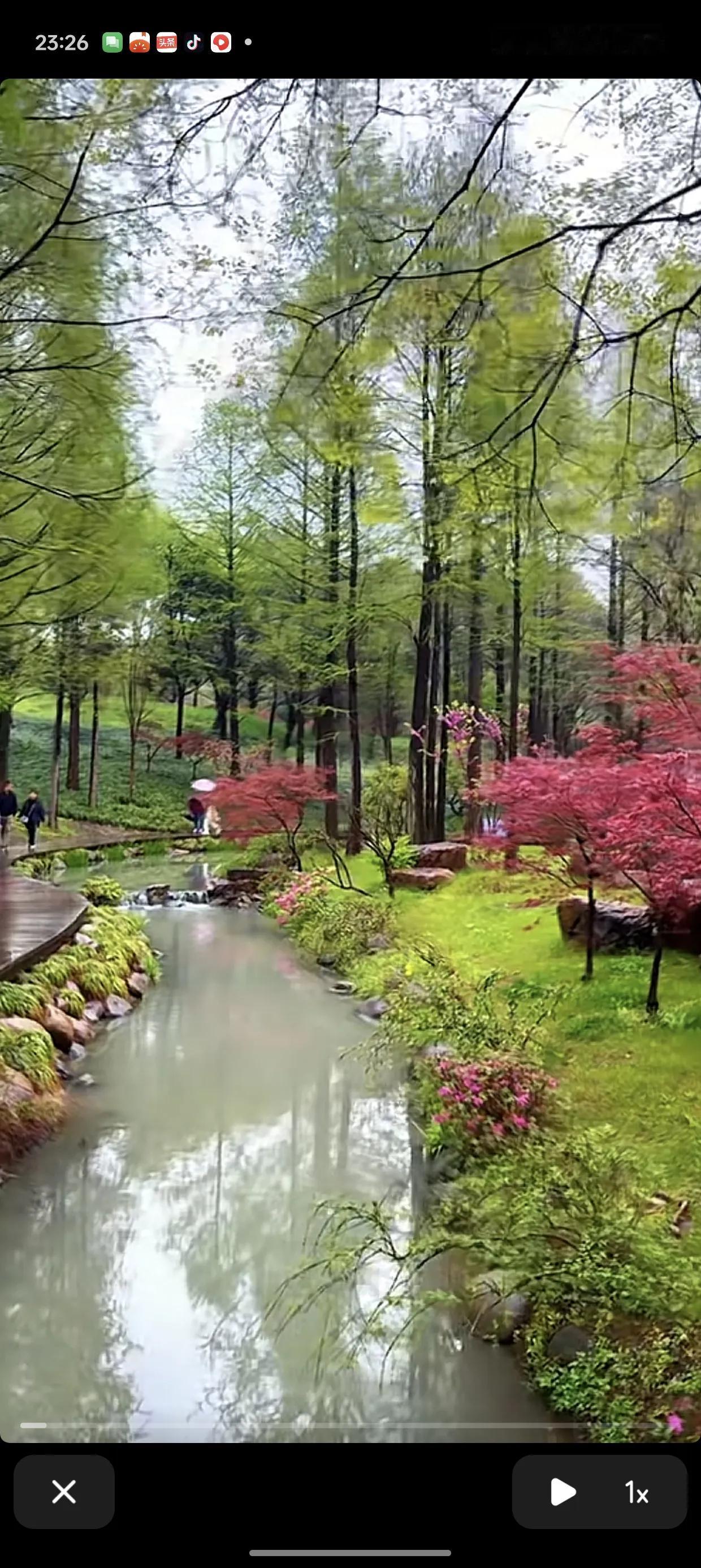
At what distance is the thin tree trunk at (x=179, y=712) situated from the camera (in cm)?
149

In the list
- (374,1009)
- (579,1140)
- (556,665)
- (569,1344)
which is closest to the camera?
(569,1344)

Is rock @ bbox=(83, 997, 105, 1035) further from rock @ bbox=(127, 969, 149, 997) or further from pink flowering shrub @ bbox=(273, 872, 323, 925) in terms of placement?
pink flowering shrub @ bbox=(273, 872, 323, 925)

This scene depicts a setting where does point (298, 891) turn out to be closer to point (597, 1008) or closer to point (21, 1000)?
point (597, 1008)

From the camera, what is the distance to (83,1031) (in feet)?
6.86

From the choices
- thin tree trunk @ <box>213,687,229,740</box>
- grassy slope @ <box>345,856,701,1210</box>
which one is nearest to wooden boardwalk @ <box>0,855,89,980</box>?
thin tree trunk @ <box>213,687,229,740</box>

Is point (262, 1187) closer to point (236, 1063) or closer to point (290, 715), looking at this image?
point (236, 1063)

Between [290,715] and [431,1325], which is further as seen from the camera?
[290,715]

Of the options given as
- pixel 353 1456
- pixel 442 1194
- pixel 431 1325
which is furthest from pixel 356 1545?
pixel 442 1194

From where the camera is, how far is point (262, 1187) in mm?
1463

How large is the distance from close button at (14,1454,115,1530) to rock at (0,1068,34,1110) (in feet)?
3.95

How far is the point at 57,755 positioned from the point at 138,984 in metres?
0.84

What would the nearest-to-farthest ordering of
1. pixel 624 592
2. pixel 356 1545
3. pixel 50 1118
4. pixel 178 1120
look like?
pixel 356 1545 → pixel 624 592 → pixel 178 1120 → pixel 50 1118

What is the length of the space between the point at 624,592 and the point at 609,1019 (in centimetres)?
83

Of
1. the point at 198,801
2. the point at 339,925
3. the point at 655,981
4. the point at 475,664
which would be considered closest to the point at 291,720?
the point at 198,801
